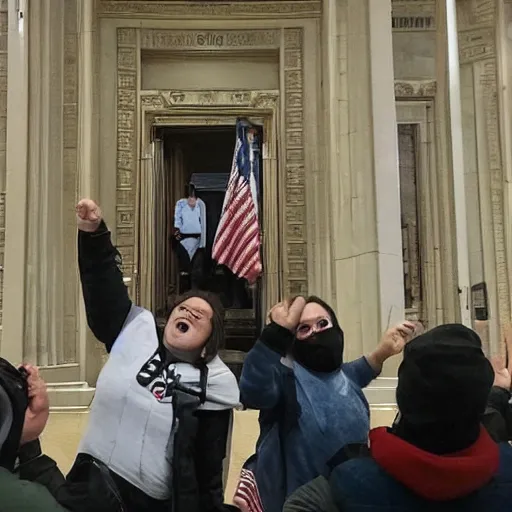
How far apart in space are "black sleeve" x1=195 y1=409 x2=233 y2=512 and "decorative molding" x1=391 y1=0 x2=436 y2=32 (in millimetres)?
5763

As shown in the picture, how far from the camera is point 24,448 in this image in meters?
1.65

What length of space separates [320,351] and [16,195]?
12.3 ft

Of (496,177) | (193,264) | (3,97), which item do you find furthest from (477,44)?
(3,97)

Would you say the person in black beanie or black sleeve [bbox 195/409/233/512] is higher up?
the person in black beanie

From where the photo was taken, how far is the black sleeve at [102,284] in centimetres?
208

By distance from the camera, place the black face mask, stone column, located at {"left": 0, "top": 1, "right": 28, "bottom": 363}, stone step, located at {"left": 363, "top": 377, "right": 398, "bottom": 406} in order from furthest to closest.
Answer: stone column, located at {"left": 0, "top": 1, "right": 28, "bottom": 363} < stone step, located at {"left": 363, "top": 377, "right": 398, "bottom": 406} < the black face mask

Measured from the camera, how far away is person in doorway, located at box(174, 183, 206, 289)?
7734mm

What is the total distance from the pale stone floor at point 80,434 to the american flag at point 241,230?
2.24m

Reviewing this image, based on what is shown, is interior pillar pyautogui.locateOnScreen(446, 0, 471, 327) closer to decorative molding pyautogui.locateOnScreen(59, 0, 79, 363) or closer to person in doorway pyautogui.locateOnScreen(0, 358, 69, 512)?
decorative molding pyautogui.locateOnScreen(59, 0, 79, 363)

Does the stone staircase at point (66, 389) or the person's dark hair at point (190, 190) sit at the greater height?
the person's dark hair at point (190, 190)

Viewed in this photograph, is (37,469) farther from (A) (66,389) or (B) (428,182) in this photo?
(B) (428,182)

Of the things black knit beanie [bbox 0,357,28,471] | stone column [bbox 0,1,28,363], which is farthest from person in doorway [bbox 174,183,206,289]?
black knit beanie [bbox 0,357,28,471]

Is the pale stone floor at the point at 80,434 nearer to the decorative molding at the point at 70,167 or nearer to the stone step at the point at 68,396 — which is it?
the stone step at the point at 68,396

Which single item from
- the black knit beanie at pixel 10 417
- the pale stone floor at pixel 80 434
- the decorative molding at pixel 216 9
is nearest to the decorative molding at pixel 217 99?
the decorative molding at pixel 216 9
